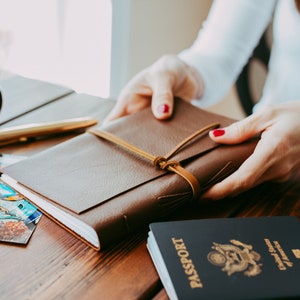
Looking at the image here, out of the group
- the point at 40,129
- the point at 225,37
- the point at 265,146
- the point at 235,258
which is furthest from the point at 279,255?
the point at 225,37

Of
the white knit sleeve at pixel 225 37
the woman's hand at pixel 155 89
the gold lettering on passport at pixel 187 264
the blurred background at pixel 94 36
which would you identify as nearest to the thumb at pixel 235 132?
the woman's hand at pixel 155 89

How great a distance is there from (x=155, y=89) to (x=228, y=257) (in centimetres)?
38

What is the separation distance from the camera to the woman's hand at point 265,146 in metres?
0.57

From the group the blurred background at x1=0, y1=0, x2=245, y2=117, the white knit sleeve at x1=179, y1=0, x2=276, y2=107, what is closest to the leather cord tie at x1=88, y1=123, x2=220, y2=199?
the white knit sleeve at x1=179, y1=0, x2=276, y2=107

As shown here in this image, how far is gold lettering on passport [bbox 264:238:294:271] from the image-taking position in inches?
16.8

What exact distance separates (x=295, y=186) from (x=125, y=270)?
0.34 meters

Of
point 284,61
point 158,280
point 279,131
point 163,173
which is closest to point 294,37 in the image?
point 284,61

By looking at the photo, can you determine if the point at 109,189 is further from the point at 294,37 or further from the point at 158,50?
the point at 158,50

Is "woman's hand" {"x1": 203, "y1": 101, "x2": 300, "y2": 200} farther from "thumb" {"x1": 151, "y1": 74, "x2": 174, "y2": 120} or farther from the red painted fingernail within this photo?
"thumb" {"x1": 151, "y1": 74, "x2": 174, "y2": 120}

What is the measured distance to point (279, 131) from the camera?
60 cm

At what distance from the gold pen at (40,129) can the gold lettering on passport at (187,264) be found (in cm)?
38

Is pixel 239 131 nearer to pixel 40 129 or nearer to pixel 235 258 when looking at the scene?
pixel 235 258

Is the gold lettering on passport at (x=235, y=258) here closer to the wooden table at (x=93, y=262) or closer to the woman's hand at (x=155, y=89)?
the wooden table at (x=93, y=262)

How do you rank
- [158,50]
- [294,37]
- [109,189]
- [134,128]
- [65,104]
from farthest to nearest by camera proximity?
[158,50], [294,37], [65,104], [134,128], [109,189]
